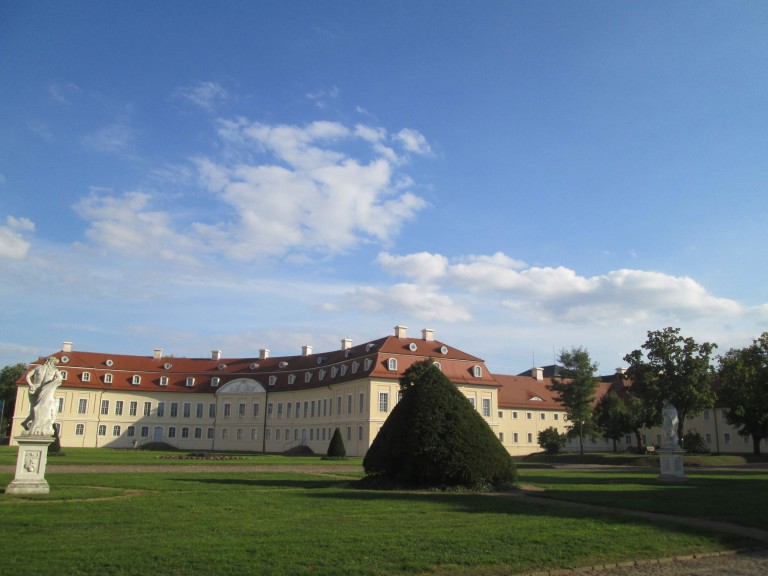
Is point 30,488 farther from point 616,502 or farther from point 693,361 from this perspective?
point 693,361

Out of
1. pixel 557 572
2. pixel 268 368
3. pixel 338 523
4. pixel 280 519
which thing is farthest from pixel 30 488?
pixel 268 368

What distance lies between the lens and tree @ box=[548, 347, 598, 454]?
188 feet

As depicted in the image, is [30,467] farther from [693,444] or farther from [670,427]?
[693,444]

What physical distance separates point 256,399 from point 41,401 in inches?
2272

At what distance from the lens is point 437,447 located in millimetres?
19250

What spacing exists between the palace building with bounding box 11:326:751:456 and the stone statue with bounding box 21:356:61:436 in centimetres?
4295

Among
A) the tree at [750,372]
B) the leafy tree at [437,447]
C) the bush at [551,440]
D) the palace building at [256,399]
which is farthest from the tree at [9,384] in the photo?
the tree at [750,372]

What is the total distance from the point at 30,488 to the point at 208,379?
6217 centimetres

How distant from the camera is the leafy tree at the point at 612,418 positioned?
63.0 metres

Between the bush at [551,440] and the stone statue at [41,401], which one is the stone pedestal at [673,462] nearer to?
the stone statue at [41,401]

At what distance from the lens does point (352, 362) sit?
61.8 metres

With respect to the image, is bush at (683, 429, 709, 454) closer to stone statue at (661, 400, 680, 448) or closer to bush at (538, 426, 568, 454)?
bush at (538, 426, 568, 454)

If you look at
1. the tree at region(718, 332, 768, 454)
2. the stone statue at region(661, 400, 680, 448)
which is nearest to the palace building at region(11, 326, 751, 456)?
the tree at region(718, 332, 768, 454)

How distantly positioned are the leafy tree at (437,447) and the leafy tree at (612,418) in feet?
153
